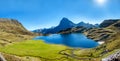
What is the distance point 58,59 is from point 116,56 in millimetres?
157765

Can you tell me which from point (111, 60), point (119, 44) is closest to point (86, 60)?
point (119, 44)

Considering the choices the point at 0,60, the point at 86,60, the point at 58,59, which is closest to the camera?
the point at 0,60

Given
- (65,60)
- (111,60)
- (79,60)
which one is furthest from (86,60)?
(111,60)

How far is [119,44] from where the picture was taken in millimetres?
175625

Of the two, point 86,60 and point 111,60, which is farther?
point 86,60

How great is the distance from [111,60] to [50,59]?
527 ft

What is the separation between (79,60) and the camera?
175375 mm

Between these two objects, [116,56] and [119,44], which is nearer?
[116,56]

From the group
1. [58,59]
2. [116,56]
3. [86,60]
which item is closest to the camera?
[116,56]

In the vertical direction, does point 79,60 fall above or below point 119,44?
below

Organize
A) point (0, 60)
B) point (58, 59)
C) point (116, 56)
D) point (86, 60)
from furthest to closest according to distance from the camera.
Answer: point (58, 59)
point (86, 60)
point (116, 56)
point (0, 60)

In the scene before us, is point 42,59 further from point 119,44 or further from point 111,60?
point 111,60

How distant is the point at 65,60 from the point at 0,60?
15151 centimetres

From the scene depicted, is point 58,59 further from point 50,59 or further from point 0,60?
point 0,60
